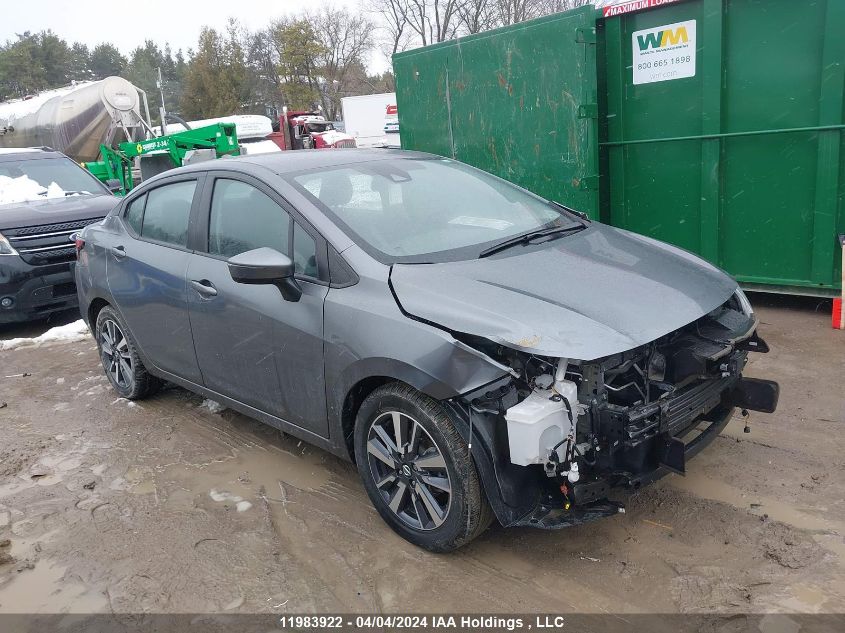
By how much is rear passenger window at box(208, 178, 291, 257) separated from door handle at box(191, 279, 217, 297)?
0.58ft

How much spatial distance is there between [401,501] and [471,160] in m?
5.45

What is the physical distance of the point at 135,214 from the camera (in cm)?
494

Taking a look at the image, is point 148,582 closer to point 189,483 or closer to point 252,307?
point 189,483

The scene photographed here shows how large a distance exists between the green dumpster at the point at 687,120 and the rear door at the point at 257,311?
3.99 metres

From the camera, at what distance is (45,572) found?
128 inches

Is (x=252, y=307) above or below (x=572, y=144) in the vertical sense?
below

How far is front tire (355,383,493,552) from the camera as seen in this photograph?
2885 mm

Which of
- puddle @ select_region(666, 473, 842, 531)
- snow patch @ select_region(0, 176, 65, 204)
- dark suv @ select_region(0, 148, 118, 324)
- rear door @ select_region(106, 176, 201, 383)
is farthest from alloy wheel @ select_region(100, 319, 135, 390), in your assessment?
snow patch @ select_region(0, 176, 65, 204)

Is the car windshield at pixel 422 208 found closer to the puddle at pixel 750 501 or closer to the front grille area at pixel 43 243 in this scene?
the puddle at pixel 750 501

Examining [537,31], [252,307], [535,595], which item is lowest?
[535,595]

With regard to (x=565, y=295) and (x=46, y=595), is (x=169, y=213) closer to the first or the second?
(x=46, y=595)

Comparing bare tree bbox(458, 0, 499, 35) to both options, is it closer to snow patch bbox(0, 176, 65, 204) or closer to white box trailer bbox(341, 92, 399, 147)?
white box trailer bbox(341, 92, 399, 147)

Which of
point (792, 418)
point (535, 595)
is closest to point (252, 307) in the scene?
point (535, 595)

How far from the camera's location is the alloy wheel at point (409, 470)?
3010 millimetres
